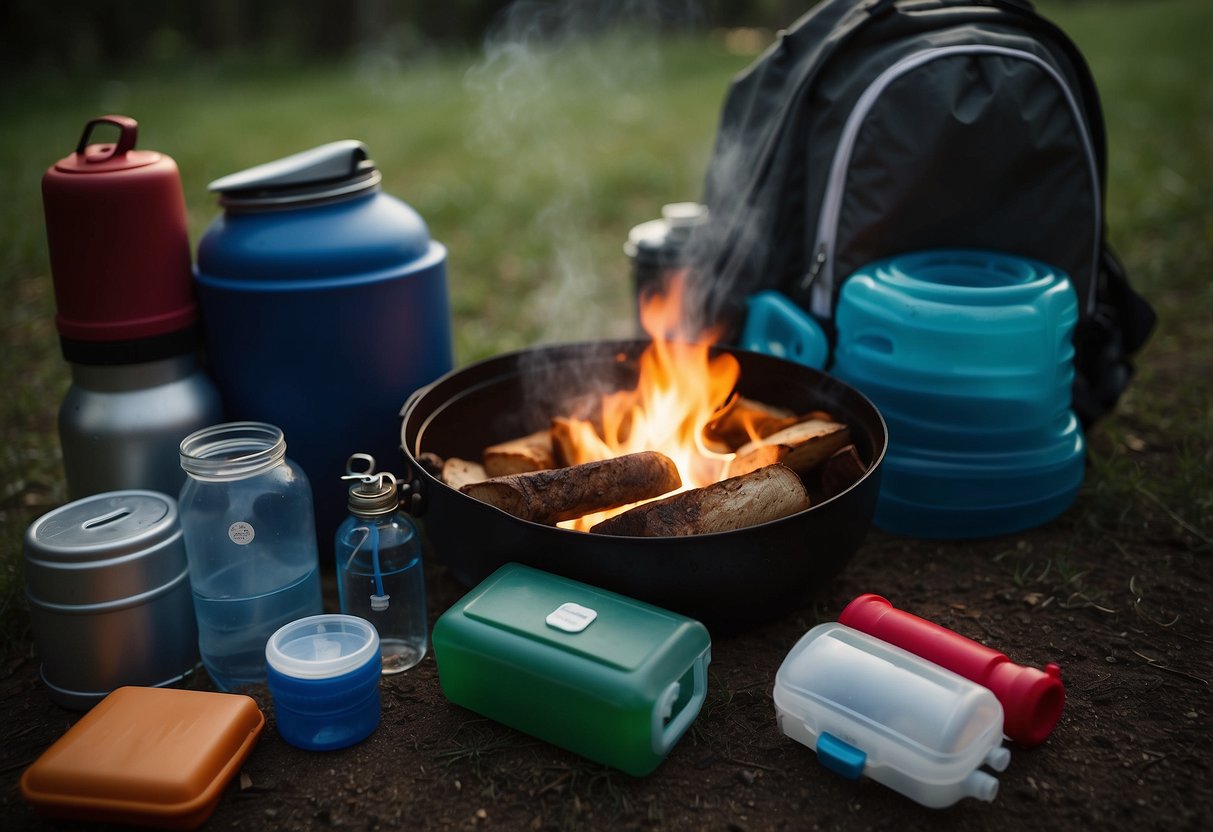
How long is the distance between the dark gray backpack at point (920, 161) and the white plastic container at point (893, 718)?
1.21 m

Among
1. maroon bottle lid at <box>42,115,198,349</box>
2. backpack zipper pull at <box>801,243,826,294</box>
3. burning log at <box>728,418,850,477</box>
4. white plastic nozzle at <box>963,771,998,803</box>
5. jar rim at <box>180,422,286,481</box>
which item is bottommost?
white plastic nozzle at <box>963,771,998,803</box>

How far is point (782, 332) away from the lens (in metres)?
2.94

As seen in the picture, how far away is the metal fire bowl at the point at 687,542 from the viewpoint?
2.04 meters

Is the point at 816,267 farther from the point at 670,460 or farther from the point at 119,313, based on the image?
the point at 119,313

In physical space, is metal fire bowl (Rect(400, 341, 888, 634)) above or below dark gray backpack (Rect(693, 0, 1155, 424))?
below

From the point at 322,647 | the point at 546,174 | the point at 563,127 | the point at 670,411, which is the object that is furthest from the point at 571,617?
the point at 563,127

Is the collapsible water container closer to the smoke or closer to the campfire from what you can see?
the campfire

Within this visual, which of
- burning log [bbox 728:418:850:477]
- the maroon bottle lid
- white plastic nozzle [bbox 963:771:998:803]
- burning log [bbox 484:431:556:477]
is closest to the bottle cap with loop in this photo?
burning log [bbox 484:431:556:477]

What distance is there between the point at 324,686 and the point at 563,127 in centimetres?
609

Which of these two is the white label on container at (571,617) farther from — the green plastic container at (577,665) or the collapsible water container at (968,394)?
the collapsible water container at (968,394)

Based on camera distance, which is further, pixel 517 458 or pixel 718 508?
pixel 517 458

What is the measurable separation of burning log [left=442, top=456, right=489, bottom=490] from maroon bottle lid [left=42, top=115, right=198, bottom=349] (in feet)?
2.47

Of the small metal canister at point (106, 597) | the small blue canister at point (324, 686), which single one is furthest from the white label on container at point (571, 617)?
the small metal canister at point (106, 597)

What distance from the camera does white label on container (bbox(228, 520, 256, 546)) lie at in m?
2.18
